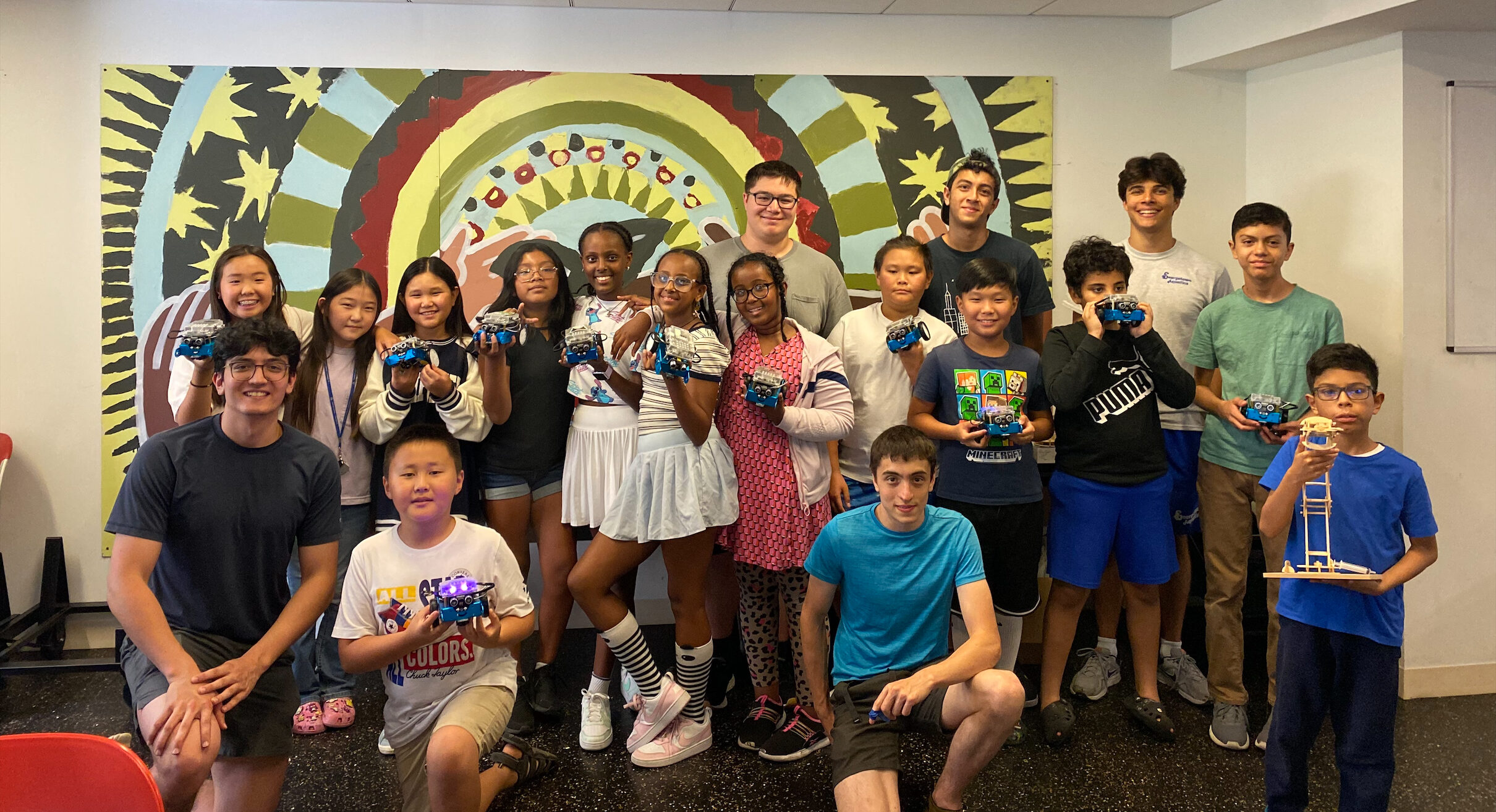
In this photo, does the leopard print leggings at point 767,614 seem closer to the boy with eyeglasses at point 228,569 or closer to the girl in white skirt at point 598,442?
the girl in white skirt at point 598,442

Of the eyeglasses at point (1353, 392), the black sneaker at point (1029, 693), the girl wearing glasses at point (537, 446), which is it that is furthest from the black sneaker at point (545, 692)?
the eyeglasses at point (1353, 392)

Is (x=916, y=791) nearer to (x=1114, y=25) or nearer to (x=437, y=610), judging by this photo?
(x=437, y=610)

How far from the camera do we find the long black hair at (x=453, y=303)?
2.95 m

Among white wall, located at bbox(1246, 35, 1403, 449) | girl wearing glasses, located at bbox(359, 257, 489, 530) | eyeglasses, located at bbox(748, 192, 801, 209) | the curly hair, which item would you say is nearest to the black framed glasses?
girl wearing glasses, located at bbox(359, 257, 489, 530)

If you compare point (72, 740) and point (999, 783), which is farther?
point (999, 783)

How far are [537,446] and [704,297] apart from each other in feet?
2.37

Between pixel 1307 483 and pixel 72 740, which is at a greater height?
pixel 1307 483

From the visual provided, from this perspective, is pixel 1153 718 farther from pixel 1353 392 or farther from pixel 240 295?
pixel 240 295

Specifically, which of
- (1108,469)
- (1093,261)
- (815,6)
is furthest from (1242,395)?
(815,6)

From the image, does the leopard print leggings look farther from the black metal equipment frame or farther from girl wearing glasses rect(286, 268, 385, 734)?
the black metal equipment frame

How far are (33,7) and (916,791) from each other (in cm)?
434

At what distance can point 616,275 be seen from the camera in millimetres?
3027

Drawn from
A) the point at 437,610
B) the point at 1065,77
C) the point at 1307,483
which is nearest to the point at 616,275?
the point at 437,610

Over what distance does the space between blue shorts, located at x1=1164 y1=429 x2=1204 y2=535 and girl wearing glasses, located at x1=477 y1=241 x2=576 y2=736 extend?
2.10 metres
